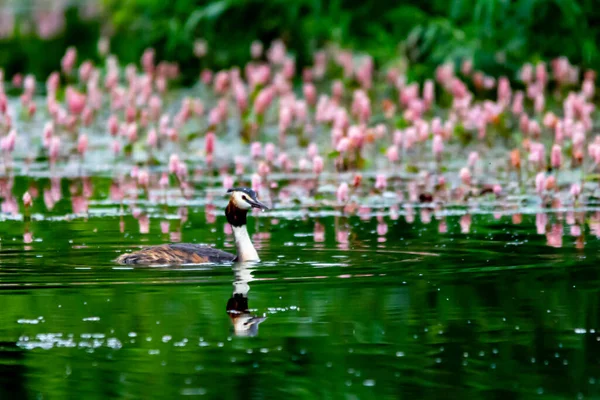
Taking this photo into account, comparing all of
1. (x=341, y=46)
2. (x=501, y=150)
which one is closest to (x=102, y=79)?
(x=341, y=46)

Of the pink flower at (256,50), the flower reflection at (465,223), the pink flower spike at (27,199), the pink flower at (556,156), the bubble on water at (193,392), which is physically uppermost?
the pink flower at (256,50)

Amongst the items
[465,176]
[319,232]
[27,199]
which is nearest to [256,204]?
[319,232]

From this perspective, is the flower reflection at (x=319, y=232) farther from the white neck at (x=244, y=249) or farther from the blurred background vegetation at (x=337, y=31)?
the blurred background vegetation at (x=337, y=31)

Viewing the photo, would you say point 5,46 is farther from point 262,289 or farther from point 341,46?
point 262,289

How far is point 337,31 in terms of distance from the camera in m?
23.2

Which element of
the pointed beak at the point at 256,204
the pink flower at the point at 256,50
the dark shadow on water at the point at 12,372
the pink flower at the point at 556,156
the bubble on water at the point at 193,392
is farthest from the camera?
the pink flower at the point at 256,50

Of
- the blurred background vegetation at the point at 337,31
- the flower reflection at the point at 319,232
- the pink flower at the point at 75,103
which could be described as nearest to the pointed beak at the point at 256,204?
the flower reflection at the point at 319,232

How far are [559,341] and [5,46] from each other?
22.0 m

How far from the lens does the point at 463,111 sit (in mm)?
19250

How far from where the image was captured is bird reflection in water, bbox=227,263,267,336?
852 cm

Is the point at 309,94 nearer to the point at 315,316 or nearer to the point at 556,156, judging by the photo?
the point at 556,156

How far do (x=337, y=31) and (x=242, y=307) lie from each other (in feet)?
Result: 46.8

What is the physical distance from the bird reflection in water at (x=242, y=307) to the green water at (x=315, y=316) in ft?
0.09

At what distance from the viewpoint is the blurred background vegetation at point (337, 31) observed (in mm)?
21312
